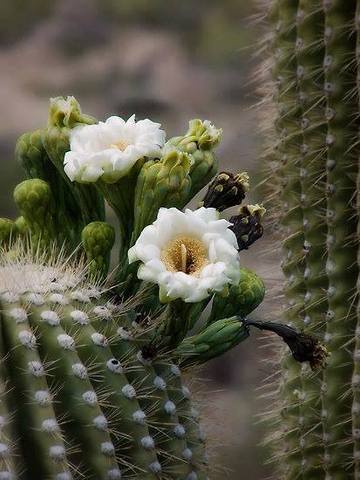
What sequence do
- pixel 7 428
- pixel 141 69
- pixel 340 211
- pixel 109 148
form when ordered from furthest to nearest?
pixel 141 69 → pixel 340 211 → pixel 109 148 → pixel 7 428

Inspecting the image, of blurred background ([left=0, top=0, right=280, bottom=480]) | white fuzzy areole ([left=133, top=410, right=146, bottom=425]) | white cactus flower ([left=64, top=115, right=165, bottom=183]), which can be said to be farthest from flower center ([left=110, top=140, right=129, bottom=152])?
blurred background ([left=0, top=0, right=280, bottom=480])

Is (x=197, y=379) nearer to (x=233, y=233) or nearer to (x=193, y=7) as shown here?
(x=233, y=233)

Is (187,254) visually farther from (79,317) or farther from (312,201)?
Result: (312,201)

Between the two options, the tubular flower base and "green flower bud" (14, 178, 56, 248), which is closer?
the tubular flower base

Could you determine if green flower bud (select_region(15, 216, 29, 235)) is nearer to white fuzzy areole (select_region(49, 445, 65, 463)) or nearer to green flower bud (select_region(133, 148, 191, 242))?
green flower bud (select_region(133, 148, 191, 242))

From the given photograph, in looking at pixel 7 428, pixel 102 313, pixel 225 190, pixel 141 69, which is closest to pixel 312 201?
pixel 225 190

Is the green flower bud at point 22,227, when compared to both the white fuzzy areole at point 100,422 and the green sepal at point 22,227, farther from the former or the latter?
the white fuzzy areole at point 100,422
